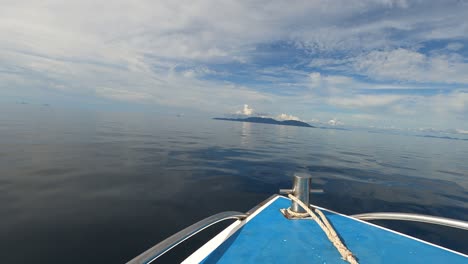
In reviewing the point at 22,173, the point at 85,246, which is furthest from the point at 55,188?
the point at 85,246

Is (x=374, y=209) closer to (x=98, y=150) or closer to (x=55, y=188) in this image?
(x=55, y=188)

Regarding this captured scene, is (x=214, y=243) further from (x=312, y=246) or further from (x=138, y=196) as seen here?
(x=138, y=196)

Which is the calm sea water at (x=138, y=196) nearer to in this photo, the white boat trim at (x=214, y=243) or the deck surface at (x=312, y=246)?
the white boat trim at (x=214, y=243)

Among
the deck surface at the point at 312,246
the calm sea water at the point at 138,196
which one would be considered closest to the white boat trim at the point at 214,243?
the deck surface at the point at 312,246

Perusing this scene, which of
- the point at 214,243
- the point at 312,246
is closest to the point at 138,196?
the point at 214,243

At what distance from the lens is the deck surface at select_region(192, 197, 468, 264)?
2764 millimetres

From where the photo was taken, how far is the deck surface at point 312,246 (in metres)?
2.76

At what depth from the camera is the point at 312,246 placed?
120 inches

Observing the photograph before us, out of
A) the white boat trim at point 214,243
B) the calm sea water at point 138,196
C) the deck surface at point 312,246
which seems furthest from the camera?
the calm sea water at point 138,196

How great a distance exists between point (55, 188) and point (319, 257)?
943 centimetres

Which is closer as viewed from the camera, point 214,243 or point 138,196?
point 214,243

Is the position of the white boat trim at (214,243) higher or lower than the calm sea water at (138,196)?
higher

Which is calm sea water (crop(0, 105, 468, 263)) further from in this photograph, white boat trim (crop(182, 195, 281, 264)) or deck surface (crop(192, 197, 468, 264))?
deck surface (crop(192, 197, 468, 264))

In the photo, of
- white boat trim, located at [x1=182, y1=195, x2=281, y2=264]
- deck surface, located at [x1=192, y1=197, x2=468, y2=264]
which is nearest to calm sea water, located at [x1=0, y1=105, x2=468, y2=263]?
white boat trim, located at [x1=182, y1=195, x2=281, y2=264]
